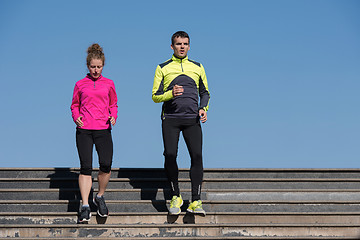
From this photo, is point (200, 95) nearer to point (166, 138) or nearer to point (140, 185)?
point (166, 138)

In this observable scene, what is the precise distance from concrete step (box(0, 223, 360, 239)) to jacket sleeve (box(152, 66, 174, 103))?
146cm

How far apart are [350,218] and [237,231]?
4.83ft

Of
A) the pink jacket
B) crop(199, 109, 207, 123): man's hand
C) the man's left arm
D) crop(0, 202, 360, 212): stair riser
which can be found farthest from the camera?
crop(0, 202, 360, 212): stair riser

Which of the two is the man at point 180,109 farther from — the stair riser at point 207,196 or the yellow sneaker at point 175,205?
the stair riser at point 207,196

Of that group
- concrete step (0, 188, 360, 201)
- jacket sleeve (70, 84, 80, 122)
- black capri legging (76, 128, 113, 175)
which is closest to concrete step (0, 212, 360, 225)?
black capri legging (76, 128, 113, 175)

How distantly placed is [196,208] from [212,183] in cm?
141

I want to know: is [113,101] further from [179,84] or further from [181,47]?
[181,47]

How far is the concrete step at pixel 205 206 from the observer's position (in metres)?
7.48

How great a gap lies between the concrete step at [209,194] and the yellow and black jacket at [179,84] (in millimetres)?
1217

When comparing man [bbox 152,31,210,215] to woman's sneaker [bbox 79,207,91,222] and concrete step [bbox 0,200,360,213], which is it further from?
woman's sneaker [bbox 79,207,91,222]

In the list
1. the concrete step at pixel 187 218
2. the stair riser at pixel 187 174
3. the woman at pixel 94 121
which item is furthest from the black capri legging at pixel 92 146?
the stair riser at pixel 187 174

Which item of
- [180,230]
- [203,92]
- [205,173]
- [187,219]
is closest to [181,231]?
[180,230]

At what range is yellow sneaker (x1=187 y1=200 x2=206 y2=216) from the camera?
22.6 feet

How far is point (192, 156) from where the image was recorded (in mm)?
7102
